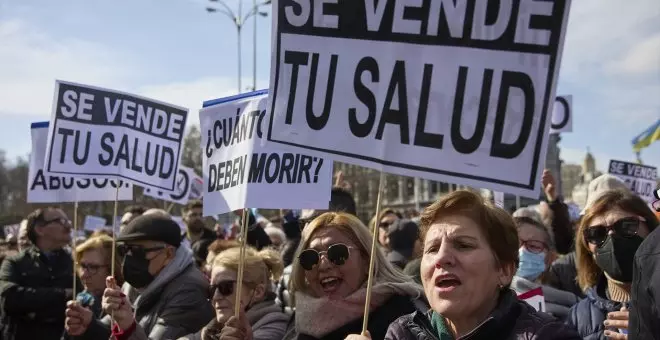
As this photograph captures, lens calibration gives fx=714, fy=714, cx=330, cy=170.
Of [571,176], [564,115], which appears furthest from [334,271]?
[571,176]

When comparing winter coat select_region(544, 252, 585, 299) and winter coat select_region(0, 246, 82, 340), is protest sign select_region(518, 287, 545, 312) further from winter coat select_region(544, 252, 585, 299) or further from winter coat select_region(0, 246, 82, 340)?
winter coat select_region(0, 246, 82, 340)

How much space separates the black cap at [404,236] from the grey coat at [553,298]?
185cm

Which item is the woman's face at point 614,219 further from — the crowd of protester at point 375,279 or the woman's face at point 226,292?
the woman's face at point 226,292

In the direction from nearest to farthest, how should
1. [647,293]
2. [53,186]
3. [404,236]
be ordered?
[647,293] < [404,236] < [53,186]

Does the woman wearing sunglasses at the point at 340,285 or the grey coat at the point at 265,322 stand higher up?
the woman wearing sunglasses at the point at 340,285

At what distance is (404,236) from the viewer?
6.29 m

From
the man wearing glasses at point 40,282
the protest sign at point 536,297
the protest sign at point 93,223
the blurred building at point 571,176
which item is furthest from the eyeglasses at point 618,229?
the blurred building at point 571,176

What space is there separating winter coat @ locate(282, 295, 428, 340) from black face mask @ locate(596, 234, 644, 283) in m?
0.92

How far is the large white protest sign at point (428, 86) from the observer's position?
2.44m

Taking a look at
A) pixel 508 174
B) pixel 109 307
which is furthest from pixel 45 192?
pixel 508 174

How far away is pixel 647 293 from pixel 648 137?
8.38 m

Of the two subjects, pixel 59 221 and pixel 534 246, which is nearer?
pixel 534 246

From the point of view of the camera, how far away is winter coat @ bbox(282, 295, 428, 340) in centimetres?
329

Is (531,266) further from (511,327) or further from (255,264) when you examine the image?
(511,327)
